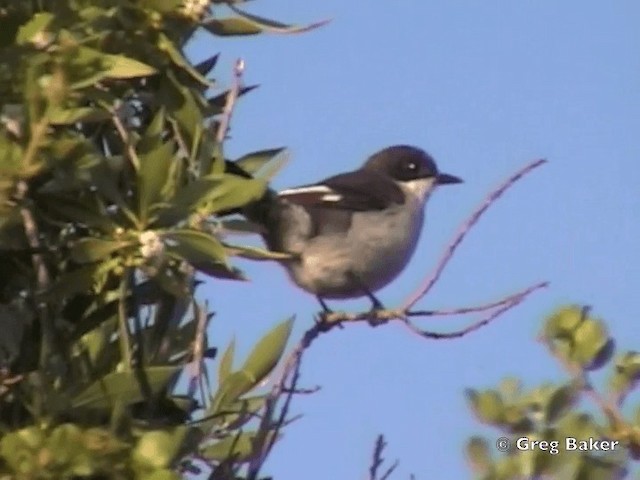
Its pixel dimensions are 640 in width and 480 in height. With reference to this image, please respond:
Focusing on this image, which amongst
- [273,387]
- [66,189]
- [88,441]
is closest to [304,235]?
[273,387]

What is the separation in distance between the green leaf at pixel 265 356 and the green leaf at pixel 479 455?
3.44 ft

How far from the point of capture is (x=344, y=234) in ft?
18.6

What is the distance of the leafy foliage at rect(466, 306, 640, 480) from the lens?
1.70m

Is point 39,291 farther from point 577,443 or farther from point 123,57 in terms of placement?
point 577,443

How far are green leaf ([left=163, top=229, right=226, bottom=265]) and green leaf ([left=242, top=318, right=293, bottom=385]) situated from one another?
54cm

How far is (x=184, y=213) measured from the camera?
7.58 feet

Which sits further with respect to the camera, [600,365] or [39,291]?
[39,291]

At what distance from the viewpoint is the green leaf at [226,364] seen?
2822 mm

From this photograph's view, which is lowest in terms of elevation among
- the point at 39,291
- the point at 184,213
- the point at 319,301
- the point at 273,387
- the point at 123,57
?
the point at 319,301

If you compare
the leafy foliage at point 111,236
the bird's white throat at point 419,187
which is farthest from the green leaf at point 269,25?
the bird's white throat at point 419,187

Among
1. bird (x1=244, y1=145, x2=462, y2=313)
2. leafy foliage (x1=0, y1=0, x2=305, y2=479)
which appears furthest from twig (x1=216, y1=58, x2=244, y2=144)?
bird (x1=244, y1=145, x2=462, y2=313)

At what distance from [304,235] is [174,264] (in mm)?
3013

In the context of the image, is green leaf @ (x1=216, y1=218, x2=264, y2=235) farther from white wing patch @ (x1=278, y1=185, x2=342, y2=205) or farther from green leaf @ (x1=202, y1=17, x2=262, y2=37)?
white wing patch @ (x1=278, y1=185, x2=342, y2=205)

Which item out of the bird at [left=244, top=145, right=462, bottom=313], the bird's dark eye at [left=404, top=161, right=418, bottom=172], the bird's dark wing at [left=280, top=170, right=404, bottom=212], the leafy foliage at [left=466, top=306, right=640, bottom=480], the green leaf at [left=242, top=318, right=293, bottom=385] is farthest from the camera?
the bird's dark eye at [left=404, top=161, right=418, bottom=172]
